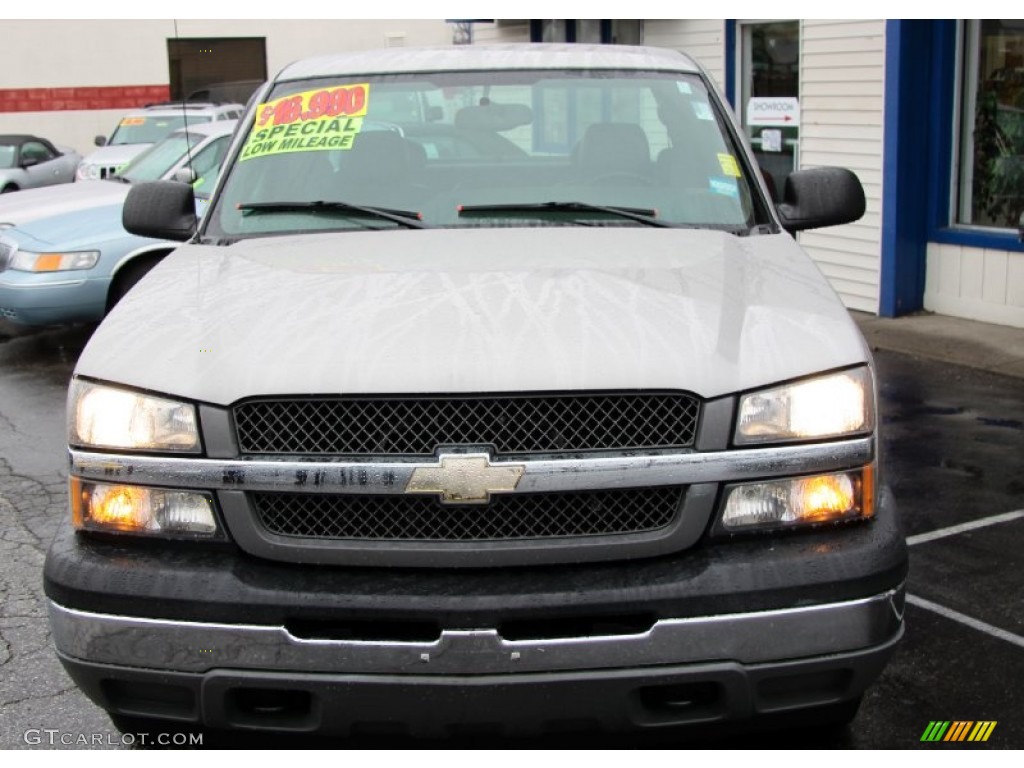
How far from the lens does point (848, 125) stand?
1110cm

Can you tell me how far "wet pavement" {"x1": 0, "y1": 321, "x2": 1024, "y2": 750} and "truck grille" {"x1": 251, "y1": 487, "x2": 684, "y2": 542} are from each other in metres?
0.55

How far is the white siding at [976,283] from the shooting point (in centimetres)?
996

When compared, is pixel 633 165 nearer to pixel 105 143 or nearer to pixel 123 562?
pixel 123 562

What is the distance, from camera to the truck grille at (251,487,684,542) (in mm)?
3068

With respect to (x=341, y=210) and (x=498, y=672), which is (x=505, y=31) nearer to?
(x=341, y=210)

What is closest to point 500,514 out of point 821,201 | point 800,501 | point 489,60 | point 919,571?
point 800,501

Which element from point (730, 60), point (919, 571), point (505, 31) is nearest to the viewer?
point (919, 571)

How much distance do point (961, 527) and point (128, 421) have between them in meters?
3.87

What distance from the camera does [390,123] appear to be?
4.61 metres

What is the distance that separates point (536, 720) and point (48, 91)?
3176 centimetres

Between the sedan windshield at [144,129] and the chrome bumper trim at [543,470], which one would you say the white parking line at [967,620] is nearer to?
the chrome bumper trim at [543,470]

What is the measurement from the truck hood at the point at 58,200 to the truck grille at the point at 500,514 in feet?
25.6

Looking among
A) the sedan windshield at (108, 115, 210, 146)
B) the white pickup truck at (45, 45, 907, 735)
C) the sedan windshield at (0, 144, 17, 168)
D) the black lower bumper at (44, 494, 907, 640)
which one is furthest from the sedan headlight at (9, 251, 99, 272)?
the sedan windshield at (0, 144, 17, 168)

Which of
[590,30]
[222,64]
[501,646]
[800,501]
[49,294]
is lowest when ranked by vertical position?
[49,294]
